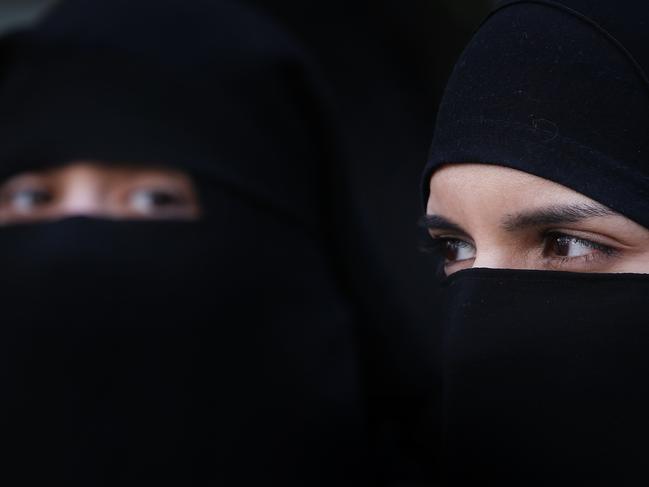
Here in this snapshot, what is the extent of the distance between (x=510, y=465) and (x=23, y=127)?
65.9 inches

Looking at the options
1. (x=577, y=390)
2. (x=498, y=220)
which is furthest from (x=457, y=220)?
(x=577, y=390)

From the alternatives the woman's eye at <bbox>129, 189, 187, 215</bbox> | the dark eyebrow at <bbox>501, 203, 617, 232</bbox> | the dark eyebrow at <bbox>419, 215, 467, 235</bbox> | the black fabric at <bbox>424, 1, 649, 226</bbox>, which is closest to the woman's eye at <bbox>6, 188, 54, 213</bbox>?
the woman's eye at <bbox>129, 189, 187, 215</bbox>

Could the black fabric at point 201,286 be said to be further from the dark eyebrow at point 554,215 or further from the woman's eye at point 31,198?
the dark eyebrow at point 554,215

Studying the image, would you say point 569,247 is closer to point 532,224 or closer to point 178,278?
point 532,224

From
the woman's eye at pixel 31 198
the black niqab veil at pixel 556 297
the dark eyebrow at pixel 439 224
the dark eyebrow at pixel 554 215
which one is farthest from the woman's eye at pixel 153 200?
the dark eyebrow at pixel 554 215

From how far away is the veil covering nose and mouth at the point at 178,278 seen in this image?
2.45m

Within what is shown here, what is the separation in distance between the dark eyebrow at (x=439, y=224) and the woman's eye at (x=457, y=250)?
5cm

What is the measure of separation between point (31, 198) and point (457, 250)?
1.33 meters

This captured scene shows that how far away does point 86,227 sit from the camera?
8.38 ft

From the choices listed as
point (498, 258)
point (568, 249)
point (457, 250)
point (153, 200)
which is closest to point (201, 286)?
point (153, 200)

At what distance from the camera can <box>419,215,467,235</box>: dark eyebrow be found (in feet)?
5.58

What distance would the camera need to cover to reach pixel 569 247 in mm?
1558

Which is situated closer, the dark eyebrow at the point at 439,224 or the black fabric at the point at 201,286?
the dark eyebrow at the point at 439,224

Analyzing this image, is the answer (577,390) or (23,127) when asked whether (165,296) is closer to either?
(23,127)
